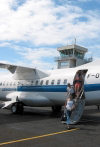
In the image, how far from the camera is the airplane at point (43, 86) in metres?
13.0

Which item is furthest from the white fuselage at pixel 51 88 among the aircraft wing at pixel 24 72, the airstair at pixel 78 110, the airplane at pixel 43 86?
the airstair at pixel 78 110

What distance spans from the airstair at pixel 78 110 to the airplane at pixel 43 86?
0.50 metres

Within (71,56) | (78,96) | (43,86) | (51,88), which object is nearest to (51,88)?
(51,88)

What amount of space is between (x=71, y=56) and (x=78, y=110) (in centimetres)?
5656

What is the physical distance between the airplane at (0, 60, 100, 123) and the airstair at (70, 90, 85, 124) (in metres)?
0.50

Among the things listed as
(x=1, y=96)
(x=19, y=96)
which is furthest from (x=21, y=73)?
(x=1, y=96)

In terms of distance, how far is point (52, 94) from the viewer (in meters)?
15.0

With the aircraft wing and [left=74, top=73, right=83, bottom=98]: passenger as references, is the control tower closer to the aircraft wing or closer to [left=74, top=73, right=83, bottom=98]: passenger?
the aircraft wing

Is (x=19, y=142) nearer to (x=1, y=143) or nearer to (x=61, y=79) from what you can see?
(x=1, y=143)

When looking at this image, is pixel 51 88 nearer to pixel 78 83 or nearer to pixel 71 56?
pixel 78 83

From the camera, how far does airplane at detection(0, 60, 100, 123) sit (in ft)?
42.5

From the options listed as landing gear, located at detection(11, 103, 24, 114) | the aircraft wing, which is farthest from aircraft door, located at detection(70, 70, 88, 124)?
landing gear, located at detection(11, 103, 24, 114)

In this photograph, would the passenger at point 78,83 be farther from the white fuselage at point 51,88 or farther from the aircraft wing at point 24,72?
the aircraft wing at point 24,72

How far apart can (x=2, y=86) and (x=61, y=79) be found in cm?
759
